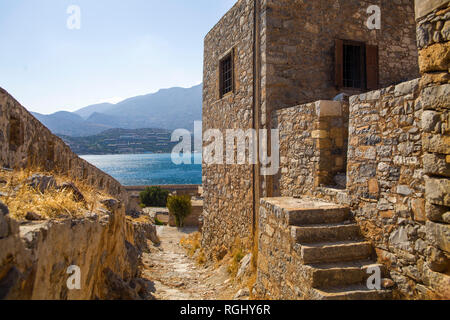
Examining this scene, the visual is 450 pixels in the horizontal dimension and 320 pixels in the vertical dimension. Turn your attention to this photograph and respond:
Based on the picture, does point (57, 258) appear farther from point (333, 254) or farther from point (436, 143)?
point (436, 143)

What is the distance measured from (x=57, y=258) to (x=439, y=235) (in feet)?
11.4

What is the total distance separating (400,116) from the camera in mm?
3674

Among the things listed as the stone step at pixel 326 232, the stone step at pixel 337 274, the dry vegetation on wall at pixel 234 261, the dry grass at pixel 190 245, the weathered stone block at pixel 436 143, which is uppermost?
the weathered stone block at pixel 436 143

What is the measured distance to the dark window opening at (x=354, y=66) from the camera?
25.4ft

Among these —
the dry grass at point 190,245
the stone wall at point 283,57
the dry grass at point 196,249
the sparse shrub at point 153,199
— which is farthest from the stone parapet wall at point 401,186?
the sparse shrub at point 153,199

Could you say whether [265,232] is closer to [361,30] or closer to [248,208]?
[248,208]

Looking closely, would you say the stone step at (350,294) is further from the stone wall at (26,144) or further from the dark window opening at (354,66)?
the dark window opening at (354,66)

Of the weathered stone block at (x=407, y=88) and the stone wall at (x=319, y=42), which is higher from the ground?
the stone wall at (x=319, y=42)

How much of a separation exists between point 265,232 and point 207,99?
19.7 feet

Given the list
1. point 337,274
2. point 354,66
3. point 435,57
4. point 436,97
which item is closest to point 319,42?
point 354,66

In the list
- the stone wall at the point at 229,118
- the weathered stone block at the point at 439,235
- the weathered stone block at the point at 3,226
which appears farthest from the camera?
the stone wall at the point at 229,118

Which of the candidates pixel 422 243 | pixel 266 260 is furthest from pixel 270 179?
pixel 422 243

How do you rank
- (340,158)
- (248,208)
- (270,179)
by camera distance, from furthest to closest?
(248,208)
(270,179)
(340,158)

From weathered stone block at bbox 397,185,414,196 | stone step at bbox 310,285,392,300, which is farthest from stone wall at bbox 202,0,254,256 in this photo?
weathered stone block at bbox 397,185,414,196
